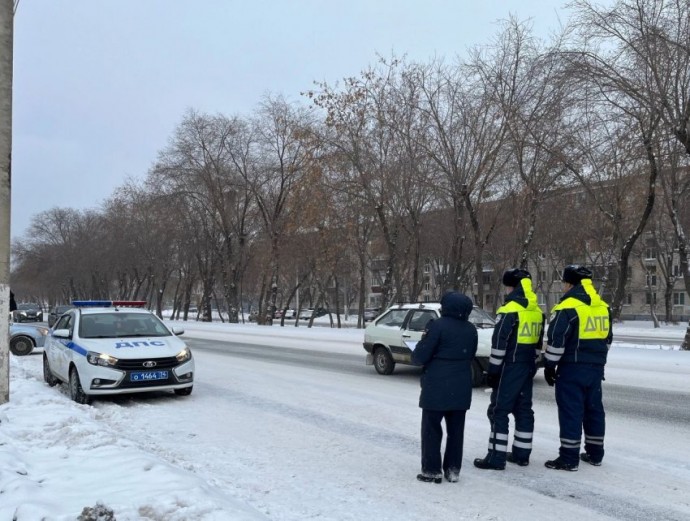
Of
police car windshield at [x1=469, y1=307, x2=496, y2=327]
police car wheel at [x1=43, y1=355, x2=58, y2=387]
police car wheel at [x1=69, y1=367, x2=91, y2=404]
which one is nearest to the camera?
police car wheel at [x1=69, y1=367, x2=91, y2=404]

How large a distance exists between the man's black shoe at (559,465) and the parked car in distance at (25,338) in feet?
54.6

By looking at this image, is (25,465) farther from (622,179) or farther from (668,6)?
(622,179)

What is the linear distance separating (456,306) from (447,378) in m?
0.65

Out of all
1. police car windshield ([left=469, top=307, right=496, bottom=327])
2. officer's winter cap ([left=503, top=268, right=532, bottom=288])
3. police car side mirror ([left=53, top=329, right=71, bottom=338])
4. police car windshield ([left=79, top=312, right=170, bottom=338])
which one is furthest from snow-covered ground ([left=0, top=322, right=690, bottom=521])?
officer's winter cap ([left=503, top=268, right=532, bottom=288])

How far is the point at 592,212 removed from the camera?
36.0m

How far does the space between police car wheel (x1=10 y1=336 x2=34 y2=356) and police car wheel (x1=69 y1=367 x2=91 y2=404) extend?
10212 mm

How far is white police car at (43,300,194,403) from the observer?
951 centimetres

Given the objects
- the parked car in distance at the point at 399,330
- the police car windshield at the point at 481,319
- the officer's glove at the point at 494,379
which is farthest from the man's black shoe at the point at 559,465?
the police car windshield at the point at 481,319

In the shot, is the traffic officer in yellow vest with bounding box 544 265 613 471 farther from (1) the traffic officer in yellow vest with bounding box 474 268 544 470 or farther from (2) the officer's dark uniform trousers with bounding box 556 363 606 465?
(1) the traffic officer in yellow vest with bounding box 474 268 544 470

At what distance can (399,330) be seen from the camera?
13016 mm

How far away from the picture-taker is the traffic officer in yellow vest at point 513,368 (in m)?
6.09

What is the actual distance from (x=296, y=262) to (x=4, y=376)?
128 ft

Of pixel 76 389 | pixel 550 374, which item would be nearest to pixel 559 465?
pixel 550 374

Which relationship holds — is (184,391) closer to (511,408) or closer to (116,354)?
(116,354)
